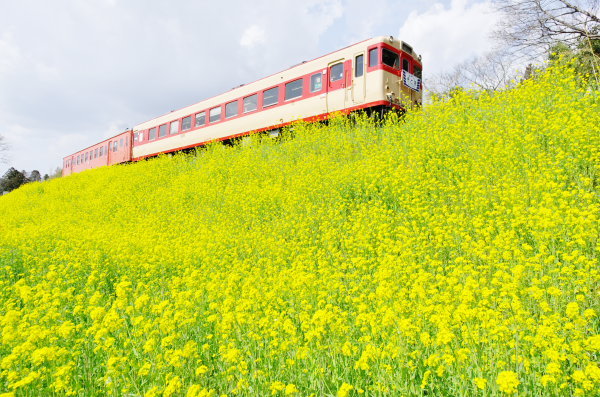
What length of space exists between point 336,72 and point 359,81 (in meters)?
0.90

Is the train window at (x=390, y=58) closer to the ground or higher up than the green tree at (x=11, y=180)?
closer to the ground

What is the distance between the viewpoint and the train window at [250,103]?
11645mm

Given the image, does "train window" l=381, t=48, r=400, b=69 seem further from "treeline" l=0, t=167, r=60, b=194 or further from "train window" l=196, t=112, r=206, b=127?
"treeline" l=0, t=167, r=60, b=194

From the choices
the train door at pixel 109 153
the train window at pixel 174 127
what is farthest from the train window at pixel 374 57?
the train door at pixel 109 153

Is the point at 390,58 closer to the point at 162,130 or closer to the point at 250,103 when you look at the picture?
the point at 250,103

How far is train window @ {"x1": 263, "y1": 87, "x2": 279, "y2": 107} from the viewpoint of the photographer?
10.9 meters

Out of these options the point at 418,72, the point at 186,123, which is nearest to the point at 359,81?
the point at 418,72

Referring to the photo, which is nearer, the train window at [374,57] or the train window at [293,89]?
the train window at [374,57]

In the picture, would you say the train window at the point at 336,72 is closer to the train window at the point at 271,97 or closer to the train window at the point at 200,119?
the train window at the point at 271,97

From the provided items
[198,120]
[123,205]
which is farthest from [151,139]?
[123,205]

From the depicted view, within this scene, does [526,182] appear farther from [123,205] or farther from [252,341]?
[123,205]

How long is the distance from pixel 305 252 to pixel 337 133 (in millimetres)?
4857

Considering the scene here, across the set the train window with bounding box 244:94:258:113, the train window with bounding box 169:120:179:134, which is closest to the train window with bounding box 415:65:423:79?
the train window with bounding box 244:94:258:113

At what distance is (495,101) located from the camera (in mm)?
7023
